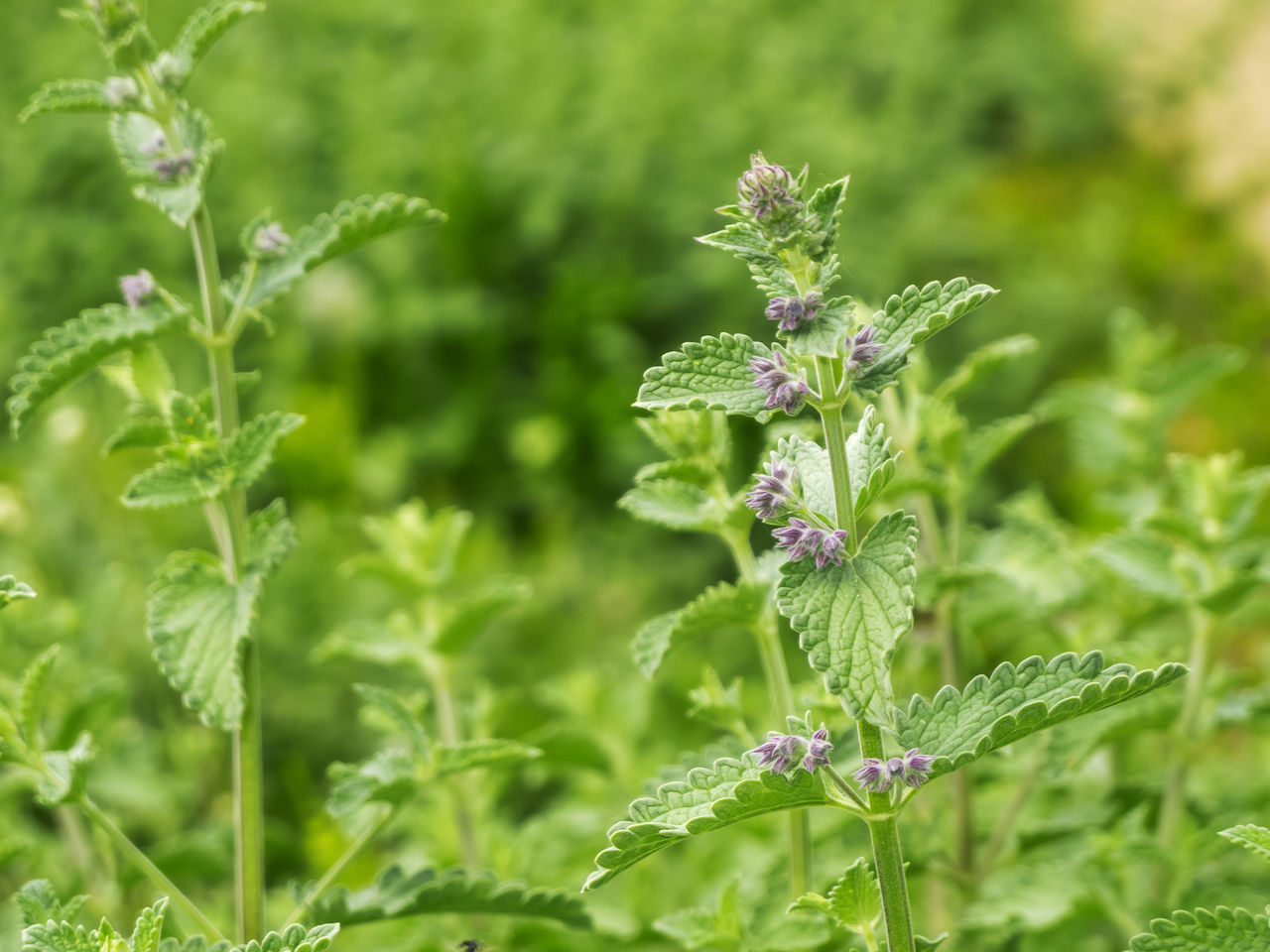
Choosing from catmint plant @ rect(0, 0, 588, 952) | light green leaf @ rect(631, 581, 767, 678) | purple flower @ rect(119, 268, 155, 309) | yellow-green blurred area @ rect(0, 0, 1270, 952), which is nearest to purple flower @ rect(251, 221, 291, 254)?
catmint plant @ rect(0, 0, 588, 952)

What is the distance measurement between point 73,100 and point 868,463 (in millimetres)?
806

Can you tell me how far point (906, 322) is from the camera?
35.3 inches

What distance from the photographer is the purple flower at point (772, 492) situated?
0.88 meters

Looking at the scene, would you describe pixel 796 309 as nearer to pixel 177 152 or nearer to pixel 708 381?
pixel 708 381

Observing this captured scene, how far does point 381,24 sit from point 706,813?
12.3ft

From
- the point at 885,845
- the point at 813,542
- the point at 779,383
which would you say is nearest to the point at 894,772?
the point at 885,845

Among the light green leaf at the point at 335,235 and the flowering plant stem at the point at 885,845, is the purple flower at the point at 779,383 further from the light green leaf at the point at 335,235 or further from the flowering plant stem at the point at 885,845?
the light green leaf at the point at 335,235

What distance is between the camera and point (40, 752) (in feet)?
3.77

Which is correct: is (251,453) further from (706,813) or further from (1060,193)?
(1060,193)

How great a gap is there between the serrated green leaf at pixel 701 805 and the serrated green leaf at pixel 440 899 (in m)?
0.26

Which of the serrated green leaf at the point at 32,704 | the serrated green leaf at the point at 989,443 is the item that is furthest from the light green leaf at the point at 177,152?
the serrated green leaf at the point at 989,443

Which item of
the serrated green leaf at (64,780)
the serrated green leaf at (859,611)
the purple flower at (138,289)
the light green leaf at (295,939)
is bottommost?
the light green leaf at (295,939)

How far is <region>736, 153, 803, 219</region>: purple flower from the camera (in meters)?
0.84

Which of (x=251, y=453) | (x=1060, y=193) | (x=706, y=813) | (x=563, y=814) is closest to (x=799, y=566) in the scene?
(x=706, y=813)
